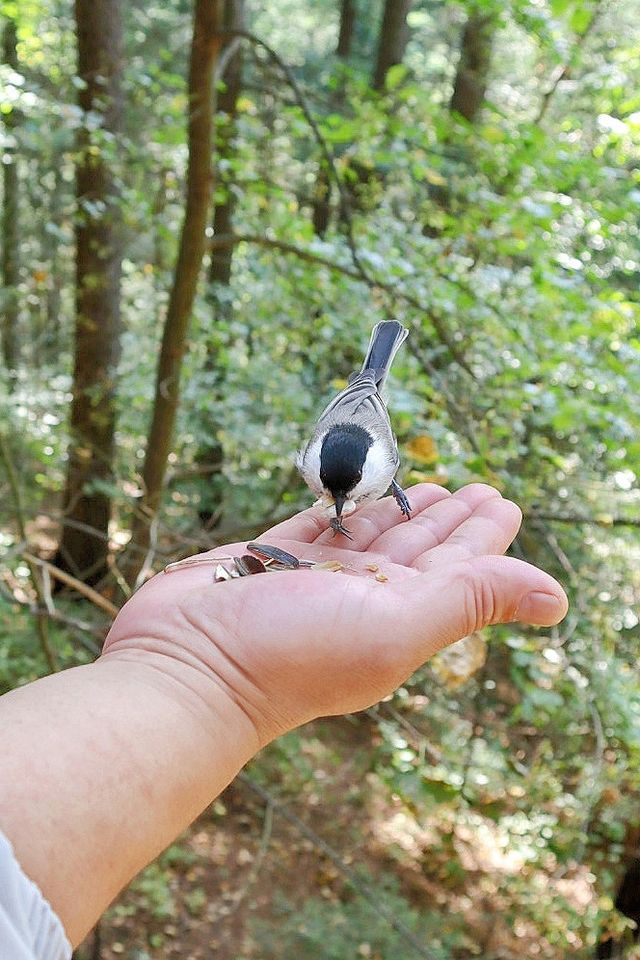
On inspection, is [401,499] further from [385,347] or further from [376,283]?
[376,283]

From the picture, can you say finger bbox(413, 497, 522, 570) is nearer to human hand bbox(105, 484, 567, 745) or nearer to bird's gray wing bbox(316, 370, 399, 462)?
human hand bbox(105, 484, 567, 745)

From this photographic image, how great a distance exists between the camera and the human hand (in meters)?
1.65

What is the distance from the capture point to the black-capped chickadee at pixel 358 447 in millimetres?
2598

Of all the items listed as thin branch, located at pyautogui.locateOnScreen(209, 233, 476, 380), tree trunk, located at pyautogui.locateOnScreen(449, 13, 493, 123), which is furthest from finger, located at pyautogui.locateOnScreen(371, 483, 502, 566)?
tree trunk, located at pyautogui.locateOnScreen(449, 13, 493, 123)

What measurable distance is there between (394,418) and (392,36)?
20.3ft

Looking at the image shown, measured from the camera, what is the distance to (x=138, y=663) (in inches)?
61.7

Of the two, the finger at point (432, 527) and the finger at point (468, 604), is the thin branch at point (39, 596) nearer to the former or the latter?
the finger at point (432, 527)

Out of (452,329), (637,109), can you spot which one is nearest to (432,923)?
(452,329)

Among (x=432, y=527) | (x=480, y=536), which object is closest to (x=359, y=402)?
(x=432, y=527)

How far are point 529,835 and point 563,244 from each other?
3787mm

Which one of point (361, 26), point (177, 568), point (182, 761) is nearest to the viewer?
point (182, 761)

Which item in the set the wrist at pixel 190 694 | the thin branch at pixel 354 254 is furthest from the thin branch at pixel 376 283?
the wrist at pixel 190 694

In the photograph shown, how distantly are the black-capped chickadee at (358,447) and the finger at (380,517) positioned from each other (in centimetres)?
4

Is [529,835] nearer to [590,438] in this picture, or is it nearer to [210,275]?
[590,438]
